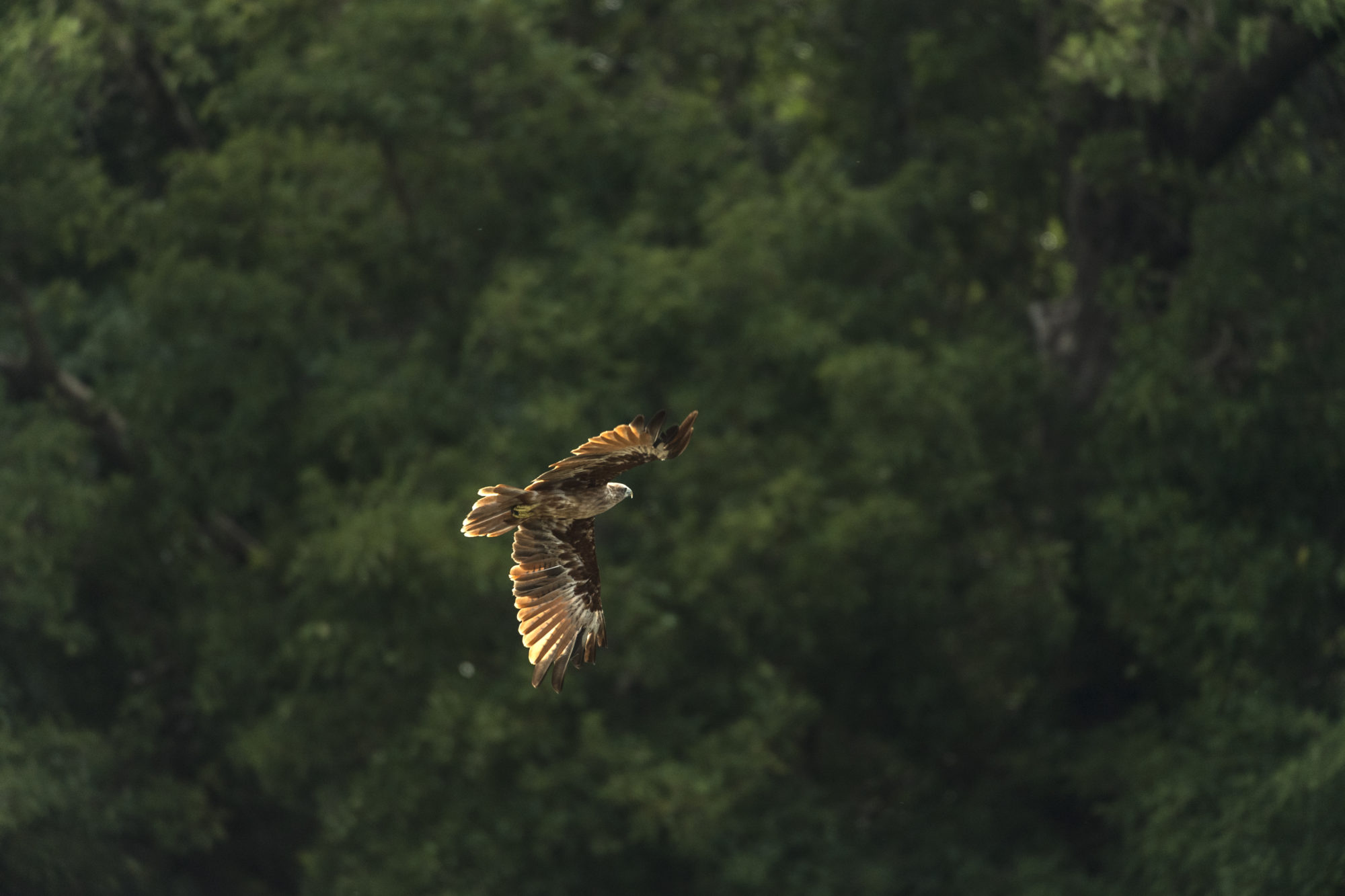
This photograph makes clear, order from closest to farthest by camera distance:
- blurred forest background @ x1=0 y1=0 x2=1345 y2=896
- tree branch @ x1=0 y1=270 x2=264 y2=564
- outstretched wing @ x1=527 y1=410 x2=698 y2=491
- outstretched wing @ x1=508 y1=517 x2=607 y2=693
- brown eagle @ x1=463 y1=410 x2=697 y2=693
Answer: outstretched wing @ x1=527 y1=410 x2=698 y2=491 < brown eagle @ x1=463 y1=410 x2=697 y2=693 < outstretched wing @ x1=508 y1=517 x2=607 y2=693 < blurred forest background @ x1=0 y1=0 x2=1345 y2=896 < tree branch @ x1=0 y1=270 x2=264 y2=564

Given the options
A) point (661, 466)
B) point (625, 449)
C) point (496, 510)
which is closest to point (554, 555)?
point (496, 510)

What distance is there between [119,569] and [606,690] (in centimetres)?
368

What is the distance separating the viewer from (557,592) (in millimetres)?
7402

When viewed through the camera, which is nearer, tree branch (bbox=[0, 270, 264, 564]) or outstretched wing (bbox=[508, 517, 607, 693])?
outstretched wing (bbox=[508, 517, 607, 693])

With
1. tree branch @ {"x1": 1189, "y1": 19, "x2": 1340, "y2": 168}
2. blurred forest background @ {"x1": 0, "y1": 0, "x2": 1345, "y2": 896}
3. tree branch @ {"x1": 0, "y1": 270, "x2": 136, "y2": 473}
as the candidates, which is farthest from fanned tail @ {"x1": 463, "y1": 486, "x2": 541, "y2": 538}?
tree branch @ {"x1": 0, "y1": 270, "x2": 136, "y2": 473}

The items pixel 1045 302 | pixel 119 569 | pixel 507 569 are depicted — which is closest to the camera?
pixel 507 569

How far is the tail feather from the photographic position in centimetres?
664

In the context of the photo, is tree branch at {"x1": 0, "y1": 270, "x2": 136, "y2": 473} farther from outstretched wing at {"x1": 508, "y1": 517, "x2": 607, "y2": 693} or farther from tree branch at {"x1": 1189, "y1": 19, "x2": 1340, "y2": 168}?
tree branch at {"x1": 1189, "y1": 19, "x2": 1340, "y2": 168}

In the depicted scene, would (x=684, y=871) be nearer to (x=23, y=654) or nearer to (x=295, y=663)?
(x=295, y=663)

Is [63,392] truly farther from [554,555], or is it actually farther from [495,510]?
[495,510]

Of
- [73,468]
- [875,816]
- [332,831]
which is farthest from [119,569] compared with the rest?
[875,816]

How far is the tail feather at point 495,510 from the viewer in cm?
664

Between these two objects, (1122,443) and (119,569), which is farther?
(119,569)

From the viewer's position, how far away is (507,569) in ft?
36.5
